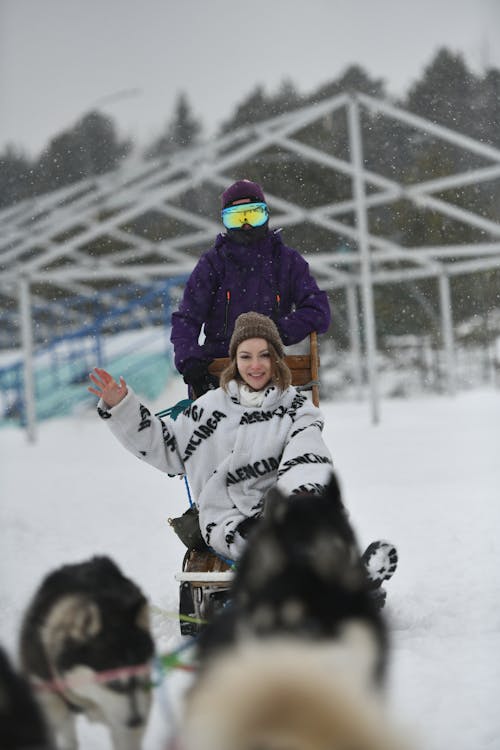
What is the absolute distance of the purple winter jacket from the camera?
12.4ft

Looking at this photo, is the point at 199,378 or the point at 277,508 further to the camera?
the point at 199,378

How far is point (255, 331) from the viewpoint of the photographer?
3088 millimetres

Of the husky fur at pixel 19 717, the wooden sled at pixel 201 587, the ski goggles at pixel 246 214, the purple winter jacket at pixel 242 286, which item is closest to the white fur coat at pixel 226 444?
the wooden sled at pixel 201 587

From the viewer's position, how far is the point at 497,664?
2.90 m

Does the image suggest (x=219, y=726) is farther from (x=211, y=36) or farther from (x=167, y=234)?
(x=167, y=234)

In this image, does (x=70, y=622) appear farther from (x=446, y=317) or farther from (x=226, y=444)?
(x=446, y=317)

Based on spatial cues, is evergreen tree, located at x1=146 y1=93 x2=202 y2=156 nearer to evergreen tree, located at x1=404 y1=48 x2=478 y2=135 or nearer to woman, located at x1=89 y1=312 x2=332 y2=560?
evergreen tree, located at x1=404 y1=48 x2=478 y2=135

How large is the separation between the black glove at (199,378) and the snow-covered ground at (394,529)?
110 cm

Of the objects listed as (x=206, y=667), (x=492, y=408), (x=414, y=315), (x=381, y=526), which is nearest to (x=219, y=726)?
(x=206, y=667)

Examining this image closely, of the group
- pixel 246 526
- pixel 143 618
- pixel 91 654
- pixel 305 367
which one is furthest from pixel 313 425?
pixel 91 654

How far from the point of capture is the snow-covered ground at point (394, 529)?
2.62 meters

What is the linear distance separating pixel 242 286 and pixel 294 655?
8.85ft

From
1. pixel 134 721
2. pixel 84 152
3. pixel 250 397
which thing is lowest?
pixel 134 721

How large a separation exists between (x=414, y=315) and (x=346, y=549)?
16.8m
